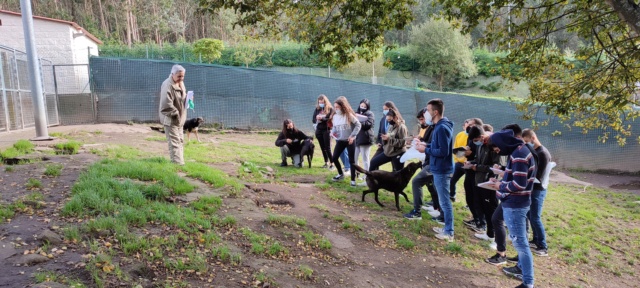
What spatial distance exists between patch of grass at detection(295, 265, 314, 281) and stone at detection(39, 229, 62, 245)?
2.26 meters

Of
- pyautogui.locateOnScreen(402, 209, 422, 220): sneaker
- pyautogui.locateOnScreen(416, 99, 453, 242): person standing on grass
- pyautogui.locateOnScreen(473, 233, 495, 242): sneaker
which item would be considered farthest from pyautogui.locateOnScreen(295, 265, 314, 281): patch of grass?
pyautogui.locateOnScreen(473, 233, 495, 242): sneaker

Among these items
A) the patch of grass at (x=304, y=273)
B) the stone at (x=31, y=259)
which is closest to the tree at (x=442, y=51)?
the patch of grass at (x=304, y=273)

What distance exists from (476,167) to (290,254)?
118 inches

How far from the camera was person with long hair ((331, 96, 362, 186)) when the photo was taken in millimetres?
7758

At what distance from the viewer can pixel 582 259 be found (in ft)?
19.6

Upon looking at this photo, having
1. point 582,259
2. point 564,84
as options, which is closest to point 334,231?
point 582,259

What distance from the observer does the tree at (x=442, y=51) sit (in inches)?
1330

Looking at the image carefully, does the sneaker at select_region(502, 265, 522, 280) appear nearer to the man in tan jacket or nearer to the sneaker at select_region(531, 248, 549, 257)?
the sneaker at select_region(531, 248, 549, 257)

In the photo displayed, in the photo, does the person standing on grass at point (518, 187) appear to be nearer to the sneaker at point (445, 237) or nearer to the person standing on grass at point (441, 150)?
→ the person standing on grass at point (441, 150)

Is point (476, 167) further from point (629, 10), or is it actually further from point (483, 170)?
point (629, 10)

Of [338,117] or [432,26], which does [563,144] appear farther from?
[432,26]

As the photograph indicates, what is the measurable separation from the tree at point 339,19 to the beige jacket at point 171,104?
1.89 metres

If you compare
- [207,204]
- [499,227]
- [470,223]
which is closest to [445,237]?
[499,227]

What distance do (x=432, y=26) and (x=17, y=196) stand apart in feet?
112
